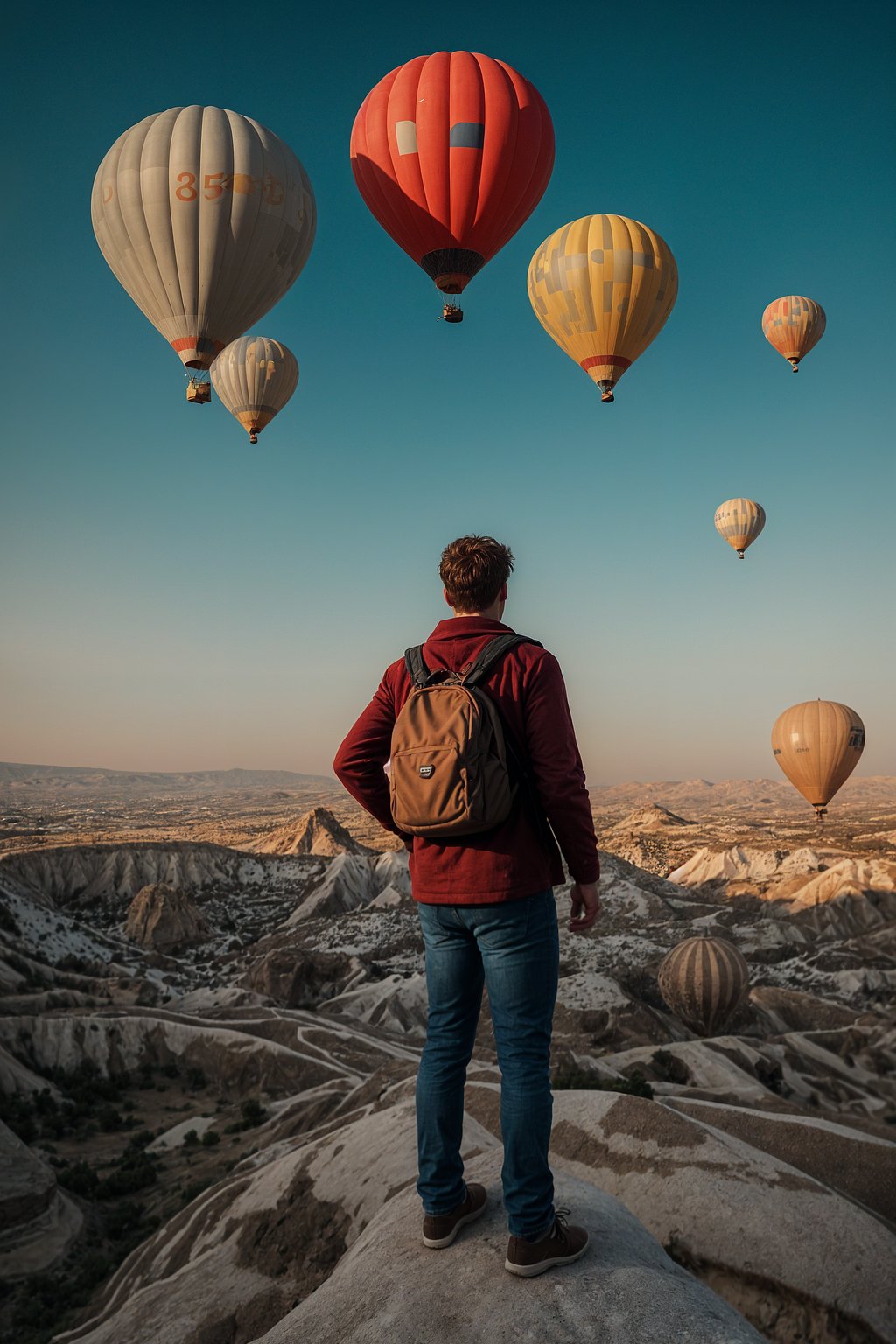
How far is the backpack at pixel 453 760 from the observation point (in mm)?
3121

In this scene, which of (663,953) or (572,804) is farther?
(663,953)

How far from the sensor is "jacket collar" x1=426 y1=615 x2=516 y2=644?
351 centimetres

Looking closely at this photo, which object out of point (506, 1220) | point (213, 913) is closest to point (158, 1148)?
point (506, 1220)

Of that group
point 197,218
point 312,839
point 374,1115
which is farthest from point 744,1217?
point 312,839

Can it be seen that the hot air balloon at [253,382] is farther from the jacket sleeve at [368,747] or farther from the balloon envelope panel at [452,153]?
the jacket sleeve at [368,747]

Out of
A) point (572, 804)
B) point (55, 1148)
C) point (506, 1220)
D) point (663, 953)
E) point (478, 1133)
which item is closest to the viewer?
point (572, 804)

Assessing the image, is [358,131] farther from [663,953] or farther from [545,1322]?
[663,953]

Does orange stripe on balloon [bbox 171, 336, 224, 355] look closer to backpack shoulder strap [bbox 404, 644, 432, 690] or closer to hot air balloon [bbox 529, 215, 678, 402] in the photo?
hot air balloon [bbox 529, 215, 678, 402]

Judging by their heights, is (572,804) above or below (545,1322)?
above

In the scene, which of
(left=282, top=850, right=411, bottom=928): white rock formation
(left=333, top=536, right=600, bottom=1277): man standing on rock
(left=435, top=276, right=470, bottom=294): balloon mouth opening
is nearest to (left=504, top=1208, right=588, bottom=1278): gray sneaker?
(left=333, top=536, right=600, bottom=1277): man standing on rock

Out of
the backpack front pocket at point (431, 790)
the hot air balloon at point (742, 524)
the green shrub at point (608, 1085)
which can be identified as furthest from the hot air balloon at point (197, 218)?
the hot air balloon at point (742, 524)

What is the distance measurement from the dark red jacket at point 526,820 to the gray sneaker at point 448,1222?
1.44 metres

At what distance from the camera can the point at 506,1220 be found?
3.59m

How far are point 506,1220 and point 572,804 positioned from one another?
2.00 metres
